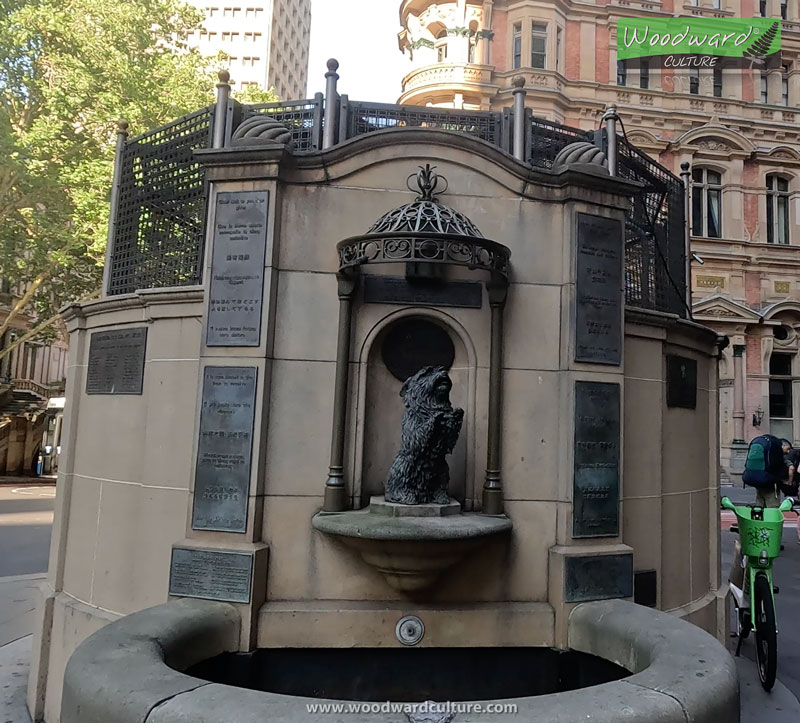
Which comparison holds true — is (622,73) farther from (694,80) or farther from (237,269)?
(237,269)

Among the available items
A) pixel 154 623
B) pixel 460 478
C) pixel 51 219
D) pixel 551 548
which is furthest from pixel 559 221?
pixel 51 219

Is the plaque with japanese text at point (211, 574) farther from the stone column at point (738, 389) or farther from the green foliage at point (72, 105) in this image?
the stone column at point (738, 389)

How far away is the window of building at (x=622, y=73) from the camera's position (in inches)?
1216

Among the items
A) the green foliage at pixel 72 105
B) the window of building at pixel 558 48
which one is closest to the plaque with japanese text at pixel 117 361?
the green foliage at pixel 72 105

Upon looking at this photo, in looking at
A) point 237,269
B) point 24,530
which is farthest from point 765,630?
point 24,530

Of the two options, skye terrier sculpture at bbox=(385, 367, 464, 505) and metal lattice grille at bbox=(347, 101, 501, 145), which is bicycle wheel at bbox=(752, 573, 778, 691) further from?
metal lattice grille at bbox=(347, 101, 501, 145)

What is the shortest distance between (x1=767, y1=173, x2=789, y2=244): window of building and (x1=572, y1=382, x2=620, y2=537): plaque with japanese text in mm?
31151

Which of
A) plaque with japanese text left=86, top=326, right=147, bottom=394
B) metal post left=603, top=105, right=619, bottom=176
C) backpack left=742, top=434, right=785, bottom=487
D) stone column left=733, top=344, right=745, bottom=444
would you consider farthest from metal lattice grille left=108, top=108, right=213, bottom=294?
stone column left=733, top=344, right=745, bottom=444

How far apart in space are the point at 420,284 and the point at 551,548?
2.28m

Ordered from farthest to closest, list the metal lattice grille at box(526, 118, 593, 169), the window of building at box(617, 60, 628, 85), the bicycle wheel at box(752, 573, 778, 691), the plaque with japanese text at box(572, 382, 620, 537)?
the window of building at box(617, 60, 628, 85), the metal lattice grille at box(526, 118, 593, 169), the bicycle wheel at box(752, 573, 778, 691), the plaque with japanese text at box(572, 382, 620, 537)

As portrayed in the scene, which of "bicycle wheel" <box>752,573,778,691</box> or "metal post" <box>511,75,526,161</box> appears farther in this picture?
"metal post" <box>511,75,526,161</box>

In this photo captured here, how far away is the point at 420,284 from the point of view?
507 centimetres

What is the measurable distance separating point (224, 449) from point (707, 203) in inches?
1238

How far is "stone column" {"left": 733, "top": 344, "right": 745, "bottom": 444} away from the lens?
28188 millimetres
